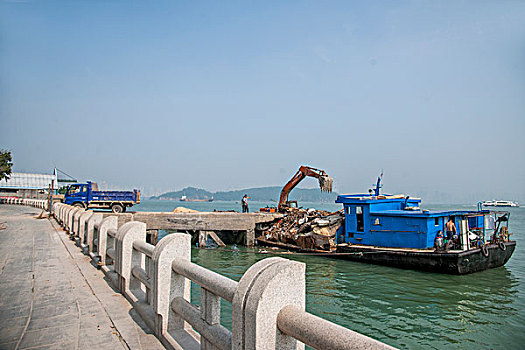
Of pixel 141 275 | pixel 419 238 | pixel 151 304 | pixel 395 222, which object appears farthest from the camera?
pixel 395 222

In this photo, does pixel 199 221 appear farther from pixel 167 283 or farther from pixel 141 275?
pixel 167 283

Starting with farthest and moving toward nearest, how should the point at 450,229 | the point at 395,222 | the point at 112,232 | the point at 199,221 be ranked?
the point at 199,221 < the point at 395,222 < the point at 450,229 < the point at 112,232

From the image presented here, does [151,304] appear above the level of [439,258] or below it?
above

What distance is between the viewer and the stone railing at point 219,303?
7.82 ft

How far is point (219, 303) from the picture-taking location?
3.63m

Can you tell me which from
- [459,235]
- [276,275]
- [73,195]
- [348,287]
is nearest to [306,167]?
[459,235]

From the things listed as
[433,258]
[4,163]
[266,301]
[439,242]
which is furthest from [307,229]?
[4,163]

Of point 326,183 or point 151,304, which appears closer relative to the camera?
point 151,304

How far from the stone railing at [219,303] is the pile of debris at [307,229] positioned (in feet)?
53.4

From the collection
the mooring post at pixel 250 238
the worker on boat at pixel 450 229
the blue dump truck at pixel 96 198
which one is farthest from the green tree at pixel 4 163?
the worker on boat at pixel 450 229

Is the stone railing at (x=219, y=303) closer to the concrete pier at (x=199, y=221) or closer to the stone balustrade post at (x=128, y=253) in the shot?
the stone balustrade post at (x=128, y=253)

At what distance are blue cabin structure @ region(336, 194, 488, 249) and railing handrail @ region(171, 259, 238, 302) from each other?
15.4 m

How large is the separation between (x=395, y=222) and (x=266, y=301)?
17166 millimetres

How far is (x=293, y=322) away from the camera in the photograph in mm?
2447
